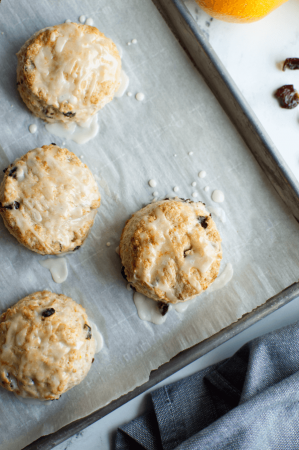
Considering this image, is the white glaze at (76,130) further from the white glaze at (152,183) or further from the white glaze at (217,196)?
the white glaze at (217,196)

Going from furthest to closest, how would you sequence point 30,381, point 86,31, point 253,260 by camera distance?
point 253,260
point 86,31
point 30,381

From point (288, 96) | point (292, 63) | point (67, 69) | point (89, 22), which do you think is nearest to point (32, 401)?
point (67, 69)

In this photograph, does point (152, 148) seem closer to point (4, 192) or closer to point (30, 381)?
point (4, 192)

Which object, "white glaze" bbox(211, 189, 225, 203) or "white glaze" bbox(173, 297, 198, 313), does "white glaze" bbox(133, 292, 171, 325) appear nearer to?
"white glaze" bbox(173, 297, 198, 313)

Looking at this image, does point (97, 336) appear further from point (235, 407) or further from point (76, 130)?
point (76, 130)

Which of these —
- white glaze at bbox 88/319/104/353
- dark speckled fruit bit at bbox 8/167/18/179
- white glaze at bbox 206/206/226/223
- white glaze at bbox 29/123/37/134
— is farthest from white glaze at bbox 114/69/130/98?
white glaze at bbox 88/319/104/353

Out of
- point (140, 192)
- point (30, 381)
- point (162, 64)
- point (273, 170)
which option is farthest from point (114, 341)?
point (162, 64)
